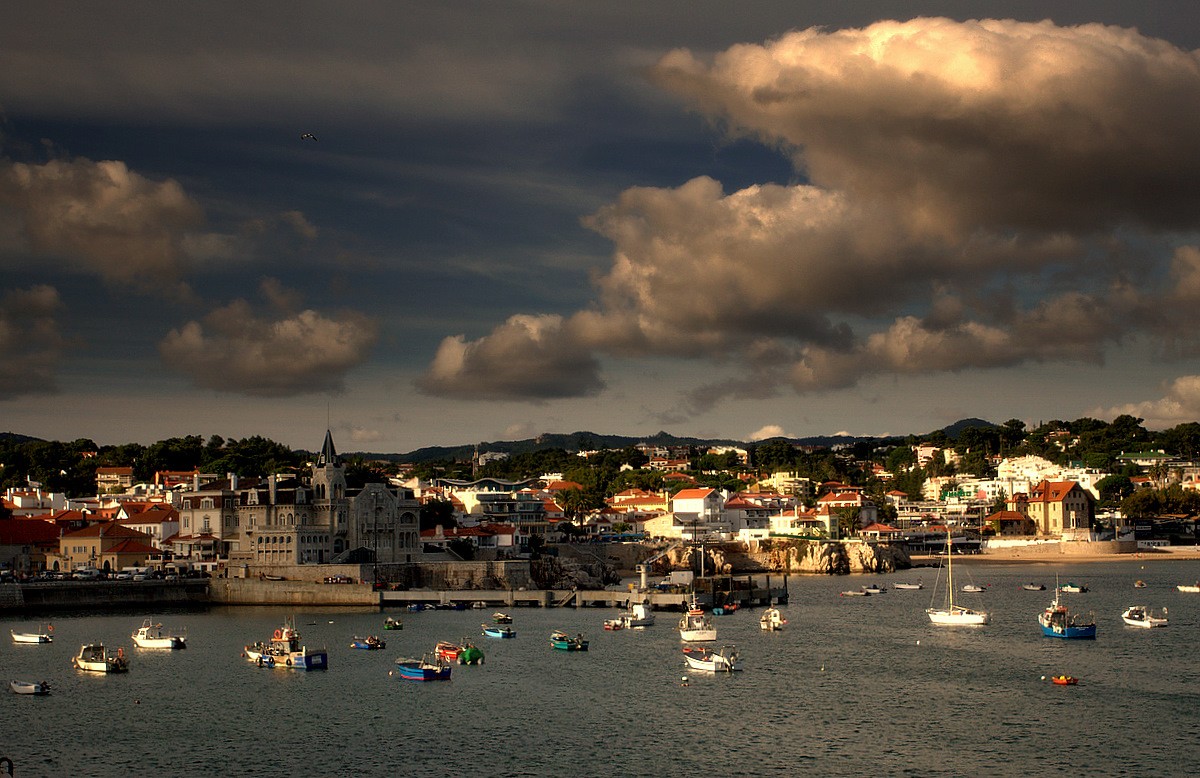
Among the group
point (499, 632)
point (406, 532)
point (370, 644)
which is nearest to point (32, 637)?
point (370, 644)

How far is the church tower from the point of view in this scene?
4513 inches

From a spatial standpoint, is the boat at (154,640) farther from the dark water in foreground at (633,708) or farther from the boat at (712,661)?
the boat at (712,661)

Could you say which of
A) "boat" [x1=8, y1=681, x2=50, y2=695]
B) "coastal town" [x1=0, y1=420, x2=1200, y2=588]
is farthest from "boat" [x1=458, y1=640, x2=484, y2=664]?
"coastal town" [x1=0, y1=420, x2=1200, y2=588]

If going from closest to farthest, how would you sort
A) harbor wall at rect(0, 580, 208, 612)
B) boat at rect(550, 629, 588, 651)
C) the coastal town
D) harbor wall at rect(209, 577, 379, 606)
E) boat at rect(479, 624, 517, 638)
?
boat at rect(550, 629, 588, 651) < boat at rect(479, 624, 517, 638) < harbor wall at rect(0, 580, 208, 612) < harbor wall at rect(209, 577, 379, 606) < the coastal town

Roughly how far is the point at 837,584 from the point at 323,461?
2228 inches

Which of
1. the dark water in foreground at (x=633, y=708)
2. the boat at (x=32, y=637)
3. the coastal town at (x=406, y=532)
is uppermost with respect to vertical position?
the coastal town at (x=406, y=532)

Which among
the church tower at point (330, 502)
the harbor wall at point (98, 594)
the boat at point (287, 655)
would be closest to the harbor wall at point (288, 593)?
the harbor wall at point (98, 594)

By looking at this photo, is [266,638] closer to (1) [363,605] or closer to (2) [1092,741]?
(1) [363,605]

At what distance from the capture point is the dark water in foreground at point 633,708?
4525cm

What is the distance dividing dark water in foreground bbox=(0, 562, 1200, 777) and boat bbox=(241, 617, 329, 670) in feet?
3.15

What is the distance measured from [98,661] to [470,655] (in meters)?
20.0

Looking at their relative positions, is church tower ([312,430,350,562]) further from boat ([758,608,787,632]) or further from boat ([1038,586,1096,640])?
boat ([1038,586,1096,640])

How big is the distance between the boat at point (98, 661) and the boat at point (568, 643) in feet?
80.2

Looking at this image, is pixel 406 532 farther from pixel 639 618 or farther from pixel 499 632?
pixel 499 632
